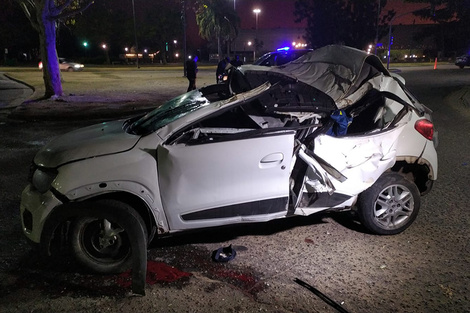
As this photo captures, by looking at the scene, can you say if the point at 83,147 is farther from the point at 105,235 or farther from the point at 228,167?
the point at 228,167

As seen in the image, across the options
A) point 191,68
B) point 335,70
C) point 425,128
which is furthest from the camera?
point 191,68

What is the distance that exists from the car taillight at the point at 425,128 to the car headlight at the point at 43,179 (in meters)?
3.88

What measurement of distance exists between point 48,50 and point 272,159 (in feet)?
47.4

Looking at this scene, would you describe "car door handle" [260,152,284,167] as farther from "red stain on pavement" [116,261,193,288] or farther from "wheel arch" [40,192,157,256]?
"red stain on pavement" [116,261,193,288]

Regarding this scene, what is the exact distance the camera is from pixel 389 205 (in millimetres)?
4430

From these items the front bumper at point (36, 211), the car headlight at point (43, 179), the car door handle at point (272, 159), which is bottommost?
the front bumper at point (36, 211)

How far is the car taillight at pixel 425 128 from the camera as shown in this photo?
4.59 m

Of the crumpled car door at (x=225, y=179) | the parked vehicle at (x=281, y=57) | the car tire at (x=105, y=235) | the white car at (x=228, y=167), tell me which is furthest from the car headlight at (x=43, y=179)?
the parked vehicle at (x=281, y=57)

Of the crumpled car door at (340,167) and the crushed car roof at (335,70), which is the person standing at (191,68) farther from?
the crumpled car door at (340,167)

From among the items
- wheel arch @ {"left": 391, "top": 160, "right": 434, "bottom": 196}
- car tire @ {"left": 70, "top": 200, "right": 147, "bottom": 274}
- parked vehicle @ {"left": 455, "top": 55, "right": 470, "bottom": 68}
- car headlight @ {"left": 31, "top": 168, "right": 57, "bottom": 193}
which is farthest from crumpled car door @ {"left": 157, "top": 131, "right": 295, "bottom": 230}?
parked vehicle @ {"left": 455, "top": 55, "right": 470, "bottom": 68}

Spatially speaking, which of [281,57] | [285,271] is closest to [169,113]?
[285,271]

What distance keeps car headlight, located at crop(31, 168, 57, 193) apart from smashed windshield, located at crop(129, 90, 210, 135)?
863 mm

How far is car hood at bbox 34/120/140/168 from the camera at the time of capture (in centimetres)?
357

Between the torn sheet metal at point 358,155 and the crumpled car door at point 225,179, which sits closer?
the crumpled car door at point 225,179
